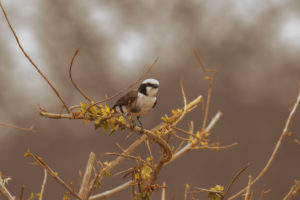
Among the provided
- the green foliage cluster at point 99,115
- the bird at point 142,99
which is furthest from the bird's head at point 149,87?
the green foliage cluster at point 99,115

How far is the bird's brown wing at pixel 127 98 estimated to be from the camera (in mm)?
2152

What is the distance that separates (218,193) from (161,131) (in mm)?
384

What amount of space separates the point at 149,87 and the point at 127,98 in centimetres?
18

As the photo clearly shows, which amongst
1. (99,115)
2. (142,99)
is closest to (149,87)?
(142,99)

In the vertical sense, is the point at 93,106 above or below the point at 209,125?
above

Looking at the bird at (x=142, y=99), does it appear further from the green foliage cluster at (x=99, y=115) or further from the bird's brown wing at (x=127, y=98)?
the green foliage cluster at (x=99, y=115)

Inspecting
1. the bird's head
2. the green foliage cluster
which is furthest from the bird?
the green foliage cluster

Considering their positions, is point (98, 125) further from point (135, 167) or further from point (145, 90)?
point (145, 90)

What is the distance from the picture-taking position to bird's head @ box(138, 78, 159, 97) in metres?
2.04

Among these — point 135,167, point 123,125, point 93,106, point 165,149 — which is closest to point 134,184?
point 135,167

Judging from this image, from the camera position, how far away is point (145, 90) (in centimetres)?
212

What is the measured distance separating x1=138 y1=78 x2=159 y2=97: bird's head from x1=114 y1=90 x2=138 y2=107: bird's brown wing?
0.17 feet

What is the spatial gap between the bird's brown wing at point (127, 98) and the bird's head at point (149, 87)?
2.1 inches

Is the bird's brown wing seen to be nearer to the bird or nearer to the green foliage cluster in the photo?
the bird
